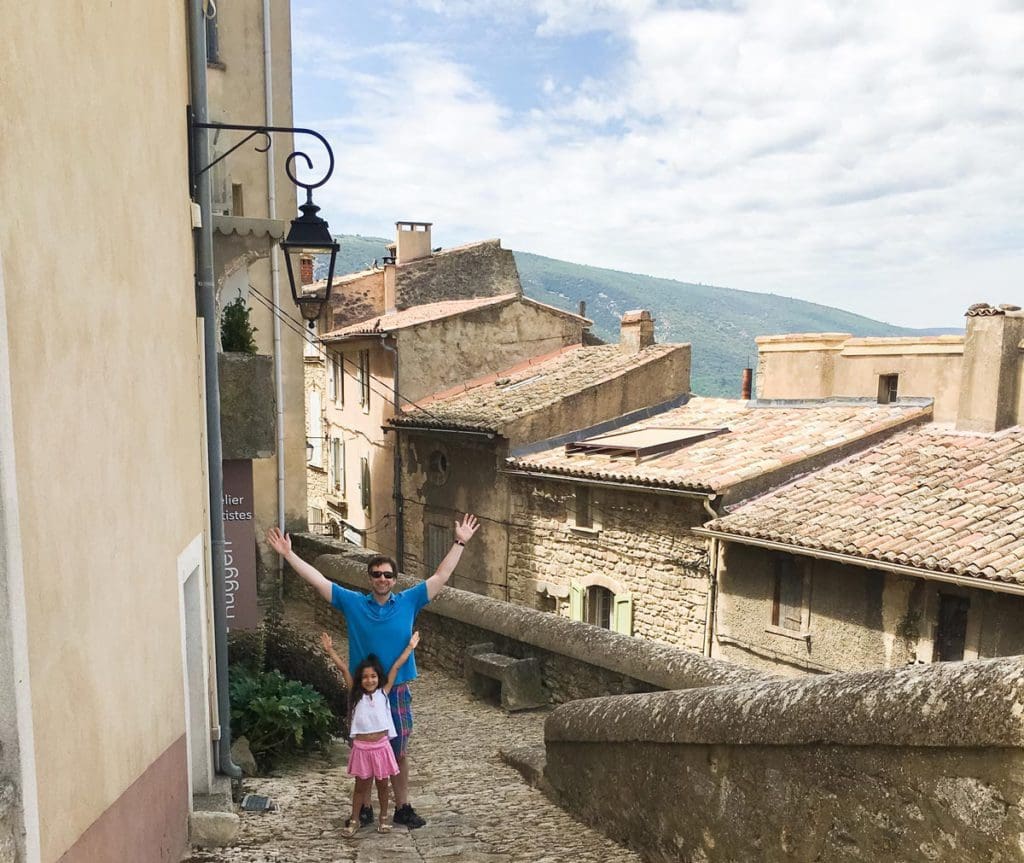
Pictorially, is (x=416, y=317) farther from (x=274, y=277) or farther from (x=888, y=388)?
(x=888, y=388)

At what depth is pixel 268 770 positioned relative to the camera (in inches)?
245

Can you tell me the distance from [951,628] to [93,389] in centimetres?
1005

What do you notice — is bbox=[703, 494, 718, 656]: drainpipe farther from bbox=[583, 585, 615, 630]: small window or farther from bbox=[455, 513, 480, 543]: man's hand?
bbox=[455, 513, 480, 543]: man's hand

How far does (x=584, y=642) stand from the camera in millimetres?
7574

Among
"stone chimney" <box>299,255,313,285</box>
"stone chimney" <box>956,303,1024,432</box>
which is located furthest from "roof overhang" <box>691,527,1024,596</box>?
"stone chimney" <box>299,255,313,285</box>

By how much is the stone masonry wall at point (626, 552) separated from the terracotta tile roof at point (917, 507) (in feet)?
4.39

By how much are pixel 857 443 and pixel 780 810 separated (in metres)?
11.5

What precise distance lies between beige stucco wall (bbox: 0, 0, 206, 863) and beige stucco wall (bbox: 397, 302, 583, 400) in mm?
16254

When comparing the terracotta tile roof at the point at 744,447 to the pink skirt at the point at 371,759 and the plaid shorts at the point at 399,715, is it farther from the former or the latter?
the pink skirt at the point at 371,759

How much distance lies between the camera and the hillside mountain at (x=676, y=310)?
440 feet

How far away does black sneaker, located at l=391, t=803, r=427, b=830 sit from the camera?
5.16 meters

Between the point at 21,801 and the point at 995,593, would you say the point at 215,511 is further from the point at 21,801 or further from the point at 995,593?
the point at 995,593

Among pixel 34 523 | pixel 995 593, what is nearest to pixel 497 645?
pixel 995 593

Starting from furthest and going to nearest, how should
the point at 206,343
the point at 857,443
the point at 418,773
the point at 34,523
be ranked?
the point at 857,443, the point at 418,773, the point at 206,343, the point at 34,523
